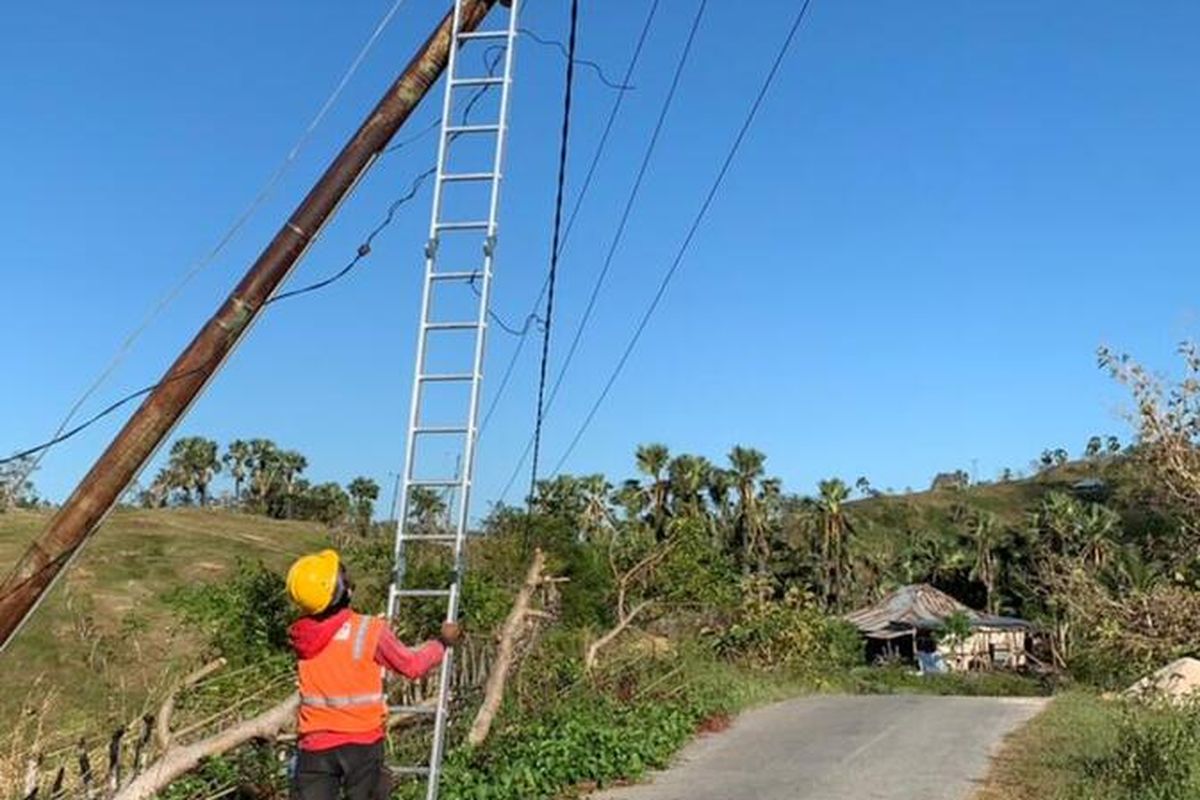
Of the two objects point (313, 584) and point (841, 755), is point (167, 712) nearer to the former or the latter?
A: point (313, 584)

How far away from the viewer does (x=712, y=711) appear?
17.5 meters

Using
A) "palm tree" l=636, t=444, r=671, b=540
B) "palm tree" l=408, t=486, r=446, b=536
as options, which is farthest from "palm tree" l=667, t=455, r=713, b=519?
"palm tree" l=408, t=486, r=446, b=536

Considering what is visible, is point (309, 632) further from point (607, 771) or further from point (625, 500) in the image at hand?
point (625, 500)

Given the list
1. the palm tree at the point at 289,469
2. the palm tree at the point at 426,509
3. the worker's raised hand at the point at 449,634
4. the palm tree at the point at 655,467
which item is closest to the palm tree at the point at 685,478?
the palm tree at the point at 655,467

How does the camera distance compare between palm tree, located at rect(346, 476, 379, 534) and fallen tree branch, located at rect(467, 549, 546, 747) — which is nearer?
fallen tree branch, located at rect(467, 549, 546, 747)

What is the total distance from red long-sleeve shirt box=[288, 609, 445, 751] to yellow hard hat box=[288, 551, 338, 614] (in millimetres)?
98

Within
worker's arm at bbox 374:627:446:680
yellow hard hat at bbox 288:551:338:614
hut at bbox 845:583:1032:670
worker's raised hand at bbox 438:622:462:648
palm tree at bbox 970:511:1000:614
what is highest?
palm tree at bbox 970:511:1000:614

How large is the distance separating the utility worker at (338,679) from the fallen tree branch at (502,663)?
574 cm

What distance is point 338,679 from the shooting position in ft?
18.9

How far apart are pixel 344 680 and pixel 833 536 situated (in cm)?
7248

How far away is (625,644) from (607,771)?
7.42m

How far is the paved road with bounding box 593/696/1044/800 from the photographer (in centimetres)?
1145

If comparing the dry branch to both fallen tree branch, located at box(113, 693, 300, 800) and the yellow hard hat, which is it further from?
the yellow hard hat

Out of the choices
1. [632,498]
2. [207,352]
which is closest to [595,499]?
[632,498]
